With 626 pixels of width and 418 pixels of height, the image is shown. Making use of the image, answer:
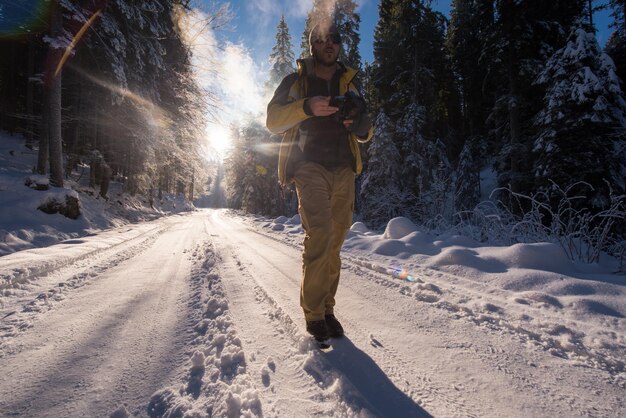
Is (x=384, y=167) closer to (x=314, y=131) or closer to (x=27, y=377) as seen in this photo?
(x=314, y=131)

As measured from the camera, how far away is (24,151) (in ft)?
37.4

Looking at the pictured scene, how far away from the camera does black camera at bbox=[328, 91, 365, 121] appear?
181 centimetres

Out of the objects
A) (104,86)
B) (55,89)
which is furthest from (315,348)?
(104,86)

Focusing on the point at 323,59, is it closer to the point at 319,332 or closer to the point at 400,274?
the point at 319,332

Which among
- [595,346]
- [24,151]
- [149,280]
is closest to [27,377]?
[149,280]

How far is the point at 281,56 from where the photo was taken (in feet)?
84.9

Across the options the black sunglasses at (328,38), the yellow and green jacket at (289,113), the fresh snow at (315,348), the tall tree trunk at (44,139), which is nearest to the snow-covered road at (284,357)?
the fresh snow at (315,348)

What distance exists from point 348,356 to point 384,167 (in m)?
14.5

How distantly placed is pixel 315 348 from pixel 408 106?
16.0m

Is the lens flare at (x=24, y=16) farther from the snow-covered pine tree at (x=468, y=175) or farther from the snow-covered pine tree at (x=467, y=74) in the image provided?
the snow-covered pine tree at (x=467, y=74)

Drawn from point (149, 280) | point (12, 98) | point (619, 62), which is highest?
point (619, 62)

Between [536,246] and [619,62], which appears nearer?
[536,246]

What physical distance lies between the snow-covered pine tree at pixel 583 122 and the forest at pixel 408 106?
40mm

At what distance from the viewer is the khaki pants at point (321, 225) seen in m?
1.82
